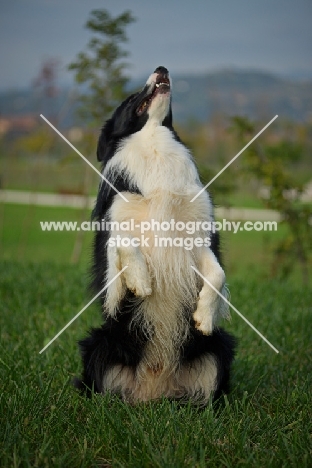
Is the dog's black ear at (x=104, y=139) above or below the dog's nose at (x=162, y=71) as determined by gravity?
below

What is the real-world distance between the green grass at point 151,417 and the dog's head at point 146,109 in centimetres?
144

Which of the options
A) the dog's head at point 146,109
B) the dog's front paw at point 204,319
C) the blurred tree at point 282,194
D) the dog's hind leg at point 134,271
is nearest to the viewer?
the dog's hind leg at point 134,271

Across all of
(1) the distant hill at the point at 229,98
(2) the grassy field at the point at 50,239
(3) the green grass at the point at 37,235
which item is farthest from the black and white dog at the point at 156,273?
(3) the green grass at the point at 37,235

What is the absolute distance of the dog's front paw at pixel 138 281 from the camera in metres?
3.08

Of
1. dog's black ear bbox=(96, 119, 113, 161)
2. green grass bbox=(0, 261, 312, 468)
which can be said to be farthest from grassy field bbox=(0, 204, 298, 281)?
dog's black ear bbox=(96, 119, 113, 161)

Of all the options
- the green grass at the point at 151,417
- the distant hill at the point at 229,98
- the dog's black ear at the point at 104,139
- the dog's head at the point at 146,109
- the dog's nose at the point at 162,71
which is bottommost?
the green grass at the point at 151,417

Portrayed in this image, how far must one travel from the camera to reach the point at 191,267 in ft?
10.8

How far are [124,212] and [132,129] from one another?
0.55 m

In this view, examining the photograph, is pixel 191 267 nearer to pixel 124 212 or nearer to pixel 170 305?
pixel 170 305

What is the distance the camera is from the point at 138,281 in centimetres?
308

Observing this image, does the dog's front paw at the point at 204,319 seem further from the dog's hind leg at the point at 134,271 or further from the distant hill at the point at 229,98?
the distant hill at the point at 229,98

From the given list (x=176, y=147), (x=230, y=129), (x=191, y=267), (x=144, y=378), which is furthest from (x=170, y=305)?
(x=230, y=129)

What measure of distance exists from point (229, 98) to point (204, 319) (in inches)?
470

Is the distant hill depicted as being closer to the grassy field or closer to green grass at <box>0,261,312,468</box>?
the grassy field
